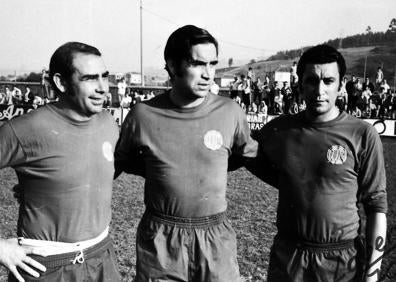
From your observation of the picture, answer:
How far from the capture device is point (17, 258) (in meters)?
2.92

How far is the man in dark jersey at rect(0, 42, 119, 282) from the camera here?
9.72 feet

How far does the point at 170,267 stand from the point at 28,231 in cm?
103

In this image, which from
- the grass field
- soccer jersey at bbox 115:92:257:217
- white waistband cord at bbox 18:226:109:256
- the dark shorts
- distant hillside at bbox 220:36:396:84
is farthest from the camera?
distant hillside at bbox 220:36:396:84

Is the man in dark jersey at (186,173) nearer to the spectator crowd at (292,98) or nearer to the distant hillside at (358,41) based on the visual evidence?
the spectator crowd at (292,98)

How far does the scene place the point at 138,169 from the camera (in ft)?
12.1

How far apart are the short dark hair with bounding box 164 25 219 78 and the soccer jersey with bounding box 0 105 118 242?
835mm

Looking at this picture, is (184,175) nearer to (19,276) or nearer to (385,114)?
(19,276)

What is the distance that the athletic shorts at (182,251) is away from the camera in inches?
126

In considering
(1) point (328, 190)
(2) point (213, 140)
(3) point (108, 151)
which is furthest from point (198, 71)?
(1) point (328, 190)

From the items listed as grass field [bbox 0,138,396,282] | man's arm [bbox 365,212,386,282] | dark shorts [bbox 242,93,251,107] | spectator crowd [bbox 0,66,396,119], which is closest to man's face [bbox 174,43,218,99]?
man's arm [bbox 365,212,386,282]

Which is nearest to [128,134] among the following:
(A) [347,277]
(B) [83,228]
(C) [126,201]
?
(B) [83,228]

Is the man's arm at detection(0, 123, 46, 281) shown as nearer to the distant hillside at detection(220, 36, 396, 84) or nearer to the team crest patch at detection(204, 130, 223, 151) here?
the team crest patch at detection(204, 130, 223, 151)

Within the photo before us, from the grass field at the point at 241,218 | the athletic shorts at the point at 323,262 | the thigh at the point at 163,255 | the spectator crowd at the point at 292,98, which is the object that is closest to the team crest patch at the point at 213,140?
the thigh at the point at 163,255

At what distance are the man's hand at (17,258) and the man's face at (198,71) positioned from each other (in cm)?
159
